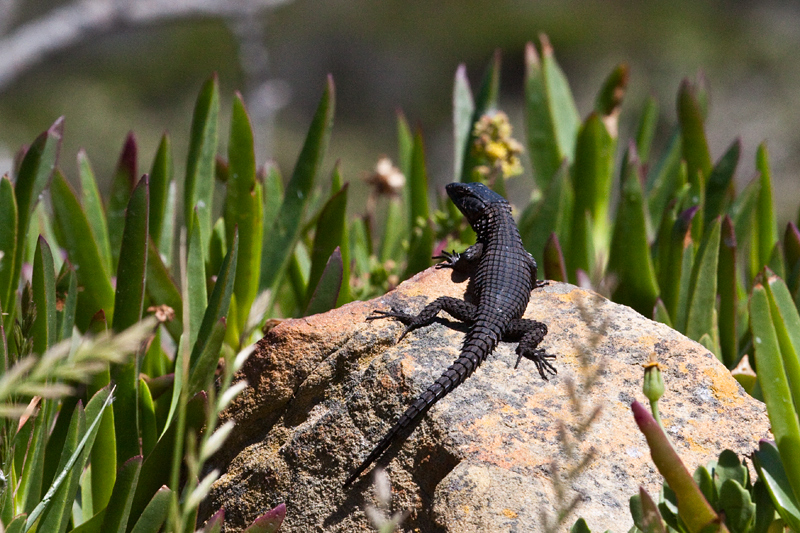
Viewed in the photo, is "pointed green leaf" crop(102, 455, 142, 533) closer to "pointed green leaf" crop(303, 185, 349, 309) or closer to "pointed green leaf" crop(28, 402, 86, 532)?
"pointed green leaf" crop(28, 402, 86, 532)

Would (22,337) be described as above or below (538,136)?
below

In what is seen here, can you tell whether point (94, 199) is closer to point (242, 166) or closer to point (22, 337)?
point (242, 166)

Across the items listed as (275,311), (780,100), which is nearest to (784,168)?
(780,100)

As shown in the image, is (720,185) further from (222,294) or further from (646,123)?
(222,294)

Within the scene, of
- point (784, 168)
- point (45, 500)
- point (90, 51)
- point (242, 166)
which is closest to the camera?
point (45, 500)

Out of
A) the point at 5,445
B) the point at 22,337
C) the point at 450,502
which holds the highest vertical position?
the point at 22,337

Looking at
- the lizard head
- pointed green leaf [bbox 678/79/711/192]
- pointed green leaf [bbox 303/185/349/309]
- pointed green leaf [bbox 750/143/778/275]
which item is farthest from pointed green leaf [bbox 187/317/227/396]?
pointed green leaf [bbox 678/79/711/192]
